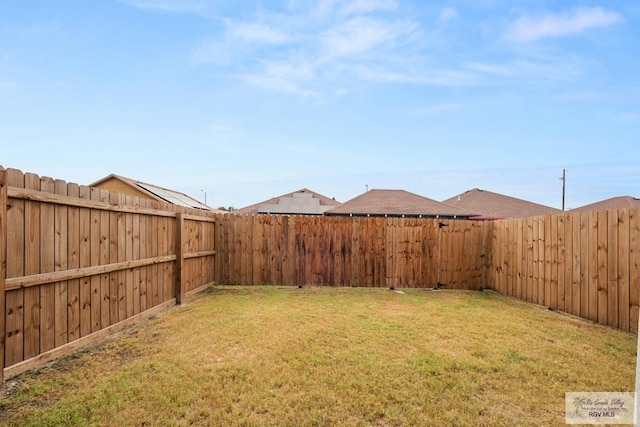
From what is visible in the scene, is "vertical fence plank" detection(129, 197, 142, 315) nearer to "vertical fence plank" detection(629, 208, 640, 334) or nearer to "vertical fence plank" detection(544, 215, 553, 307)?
"vertical fence plank" detection(629, 208, 640, 334)

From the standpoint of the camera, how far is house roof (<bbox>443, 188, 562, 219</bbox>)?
2245cm

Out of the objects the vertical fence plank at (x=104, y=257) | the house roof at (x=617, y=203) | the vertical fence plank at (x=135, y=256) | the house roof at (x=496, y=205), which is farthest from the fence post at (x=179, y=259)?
the house roof at (x=496, y=205)

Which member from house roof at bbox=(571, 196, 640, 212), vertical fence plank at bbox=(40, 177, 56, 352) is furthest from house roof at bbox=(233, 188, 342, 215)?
vertical fence plank at bbox=(40, 177, 56, 352)

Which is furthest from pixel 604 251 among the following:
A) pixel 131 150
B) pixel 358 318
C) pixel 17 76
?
pixel 131 150

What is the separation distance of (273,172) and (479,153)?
11913mm

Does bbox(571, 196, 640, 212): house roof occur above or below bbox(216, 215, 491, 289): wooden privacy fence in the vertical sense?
above

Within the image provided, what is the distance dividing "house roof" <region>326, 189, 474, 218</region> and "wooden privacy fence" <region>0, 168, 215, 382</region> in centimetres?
1379

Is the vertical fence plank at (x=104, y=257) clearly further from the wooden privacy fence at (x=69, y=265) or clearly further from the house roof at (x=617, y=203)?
the house roof at (x=617, y=203)

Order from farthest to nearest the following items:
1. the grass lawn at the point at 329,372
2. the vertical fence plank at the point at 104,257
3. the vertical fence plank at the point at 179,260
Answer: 1. the vertical fence plank at the point at 179,260
2. the vertical fence plank at the point at 104,257
3. the grass lawn at the point at 329,372

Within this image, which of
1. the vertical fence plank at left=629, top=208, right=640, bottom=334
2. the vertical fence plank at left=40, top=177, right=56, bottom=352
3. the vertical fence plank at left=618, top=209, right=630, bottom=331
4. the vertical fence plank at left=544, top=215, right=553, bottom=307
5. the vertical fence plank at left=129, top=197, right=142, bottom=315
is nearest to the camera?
the vertical fence plank at left=40, top=177, right=56, bottom=352

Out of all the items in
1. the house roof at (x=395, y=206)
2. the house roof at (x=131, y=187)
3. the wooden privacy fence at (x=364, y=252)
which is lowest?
the wooden privacy fence at (x=364, y=252)

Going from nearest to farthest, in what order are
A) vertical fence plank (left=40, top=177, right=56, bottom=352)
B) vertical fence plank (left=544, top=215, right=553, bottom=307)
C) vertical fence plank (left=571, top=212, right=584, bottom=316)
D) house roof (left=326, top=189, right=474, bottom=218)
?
vertical fence plank (left=40, top=177, right=56, bottom=352), vertical fence plank (left=571, top=212, right=584, bottom=316), vertical fence plank (left=544, top=215, right=553, bottom=307), house roof (left=326, top=189, right=474, bottom=218)

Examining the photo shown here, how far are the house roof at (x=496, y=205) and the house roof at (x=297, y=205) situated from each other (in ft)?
33.9

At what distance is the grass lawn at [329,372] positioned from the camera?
87.9 inches
